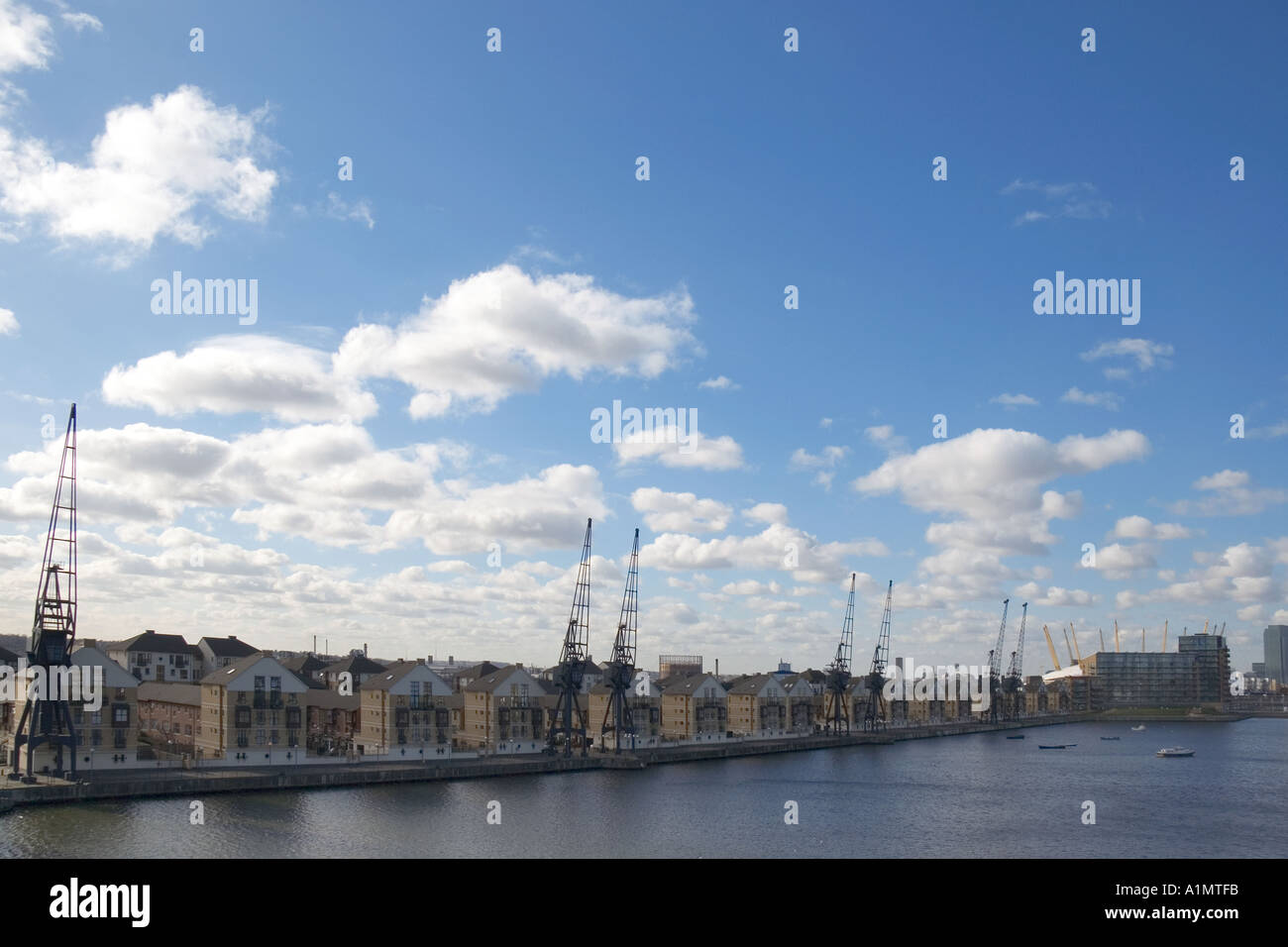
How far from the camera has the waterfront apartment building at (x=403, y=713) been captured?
8794 centimetres

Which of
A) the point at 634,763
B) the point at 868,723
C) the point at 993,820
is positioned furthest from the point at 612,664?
the point at 868,723

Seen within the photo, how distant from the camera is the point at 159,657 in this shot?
12319cm

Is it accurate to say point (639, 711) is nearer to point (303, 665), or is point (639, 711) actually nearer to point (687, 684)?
point (687, 684)

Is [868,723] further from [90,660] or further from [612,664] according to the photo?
[90,660]

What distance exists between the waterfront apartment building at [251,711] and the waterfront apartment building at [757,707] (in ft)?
229

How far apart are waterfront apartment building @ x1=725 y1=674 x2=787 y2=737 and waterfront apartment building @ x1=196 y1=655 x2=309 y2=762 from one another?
6976 centimetres

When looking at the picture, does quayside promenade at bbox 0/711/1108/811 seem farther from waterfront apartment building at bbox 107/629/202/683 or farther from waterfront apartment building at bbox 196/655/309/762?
waterfront apartment building at bbox 107/629/202/683

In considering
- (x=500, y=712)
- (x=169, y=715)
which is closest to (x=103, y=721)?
(x=169, y=715)

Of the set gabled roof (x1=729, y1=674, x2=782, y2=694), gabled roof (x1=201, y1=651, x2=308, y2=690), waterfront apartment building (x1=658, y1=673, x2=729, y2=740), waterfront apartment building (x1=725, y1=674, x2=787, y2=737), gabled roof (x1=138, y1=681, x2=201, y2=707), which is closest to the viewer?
gabled roof (x1=201, y1=651, x2=308, y2=690)

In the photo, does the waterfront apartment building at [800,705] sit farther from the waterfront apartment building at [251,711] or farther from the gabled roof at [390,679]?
the waterfront apartment building at [251,711]

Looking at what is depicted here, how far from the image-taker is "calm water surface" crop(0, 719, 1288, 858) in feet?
166

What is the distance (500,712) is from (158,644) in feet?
173


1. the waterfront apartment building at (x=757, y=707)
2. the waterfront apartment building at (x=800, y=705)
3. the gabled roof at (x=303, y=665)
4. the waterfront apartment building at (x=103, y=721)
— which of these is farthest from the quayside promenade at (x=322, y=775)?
the gabled roof at (x=303, y=665)

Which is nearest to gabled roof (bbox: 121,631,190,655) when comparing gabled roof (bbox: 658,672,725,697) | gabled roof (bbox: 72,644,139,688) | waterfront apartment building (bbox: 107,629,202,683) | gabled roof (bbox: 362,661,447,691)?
waterfront apartment building (bbox: 107,629,202,683)
